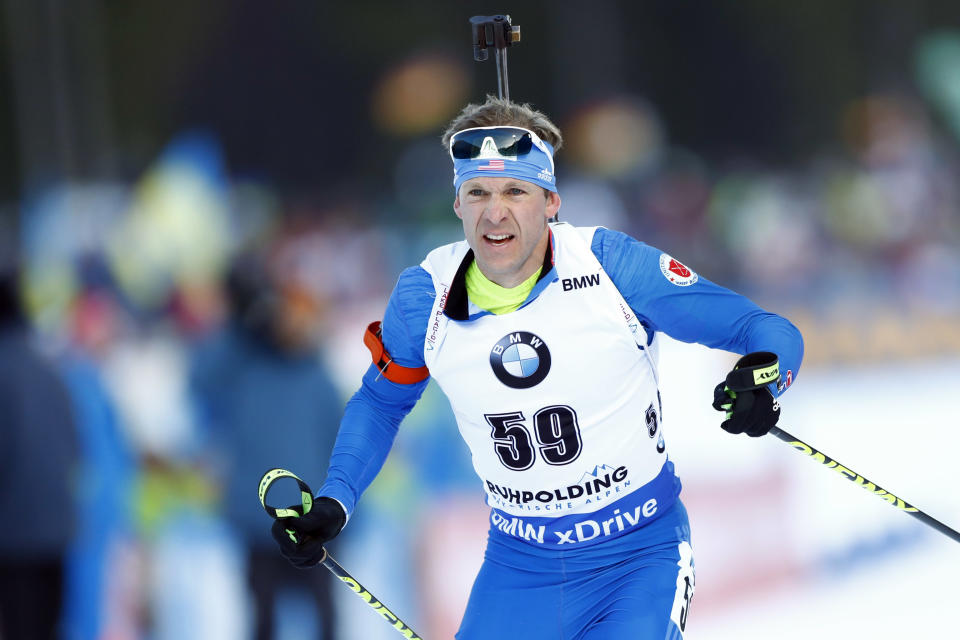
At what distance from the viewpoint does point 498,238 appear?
3006 mm

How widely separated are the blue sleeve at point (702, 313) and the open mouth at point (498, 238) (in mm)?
278

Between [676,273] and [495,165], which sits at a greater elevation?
[495,165]

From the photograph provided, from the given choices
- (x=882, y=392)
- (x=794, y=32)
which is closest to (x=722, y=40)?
(x=794, y=32)

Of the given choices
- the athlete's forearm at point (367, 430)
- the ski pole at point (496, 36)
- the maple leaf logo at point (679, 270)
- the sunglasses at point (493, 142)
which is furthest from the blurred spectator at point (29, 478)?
the maple leaf logo at point (679, 270)

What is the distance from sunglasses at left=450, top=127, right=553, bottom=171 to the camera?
3061 millimetres

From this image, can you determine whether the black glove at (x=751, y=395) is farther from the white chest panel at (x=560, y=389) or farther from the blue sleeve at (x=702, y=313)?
the white chest panel at (x=560, y=389)

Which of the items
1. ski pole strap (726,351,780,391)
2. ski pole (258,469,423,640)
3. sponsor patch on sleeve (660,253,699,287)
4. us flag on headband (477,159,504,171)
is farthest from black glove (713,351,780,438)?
ski pole (258,469,423,640)

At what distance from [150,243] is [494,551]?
22.4ft

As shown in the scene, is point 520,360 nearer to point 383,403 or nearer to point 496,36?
point 383,403

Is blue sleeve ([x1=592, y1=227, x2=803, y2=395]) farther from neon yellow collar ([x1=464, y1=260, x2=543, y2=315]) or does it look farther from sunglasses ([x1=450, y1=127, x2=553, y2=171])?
sunglasses ([x1=450, y1=127, x2=553, y2=171])

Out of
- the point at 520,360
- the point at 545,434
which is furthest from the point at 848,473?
the point at 520,360

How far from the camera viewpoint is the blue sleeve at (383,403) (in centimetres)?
319

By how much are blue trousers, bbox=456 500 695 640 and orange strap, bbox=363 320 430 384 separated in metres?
0.52

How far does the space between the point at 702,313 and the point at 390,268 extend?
6.10m
